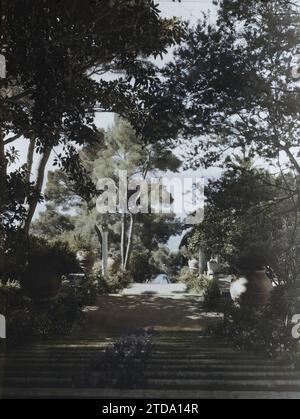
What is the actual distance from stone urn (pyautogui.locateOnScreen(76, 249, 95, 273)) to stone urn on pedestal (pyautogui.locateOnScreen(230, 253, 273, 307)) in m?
1.88

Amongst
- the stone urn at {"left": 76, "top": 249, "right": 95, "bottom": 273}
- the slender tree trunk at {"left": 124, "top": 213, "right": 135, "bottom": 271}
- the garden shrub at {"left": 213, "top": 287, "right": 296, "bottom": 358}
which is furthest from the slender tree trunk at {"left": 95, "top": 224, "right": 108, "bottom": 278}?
the garden shrub at {"left": 213, "top": 287, "right": 296, "bottom": 358}

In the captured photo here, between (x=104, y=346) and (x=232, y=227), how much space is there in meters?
2.12

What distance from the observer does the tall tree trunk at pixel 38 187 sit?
461 centimetres

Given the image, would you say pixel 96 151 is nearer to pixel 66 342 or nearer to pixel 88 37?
pixel 88 37

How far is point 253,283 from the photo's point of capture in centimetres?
461

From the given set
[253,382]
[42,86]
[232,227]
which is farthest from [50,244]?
[253,382]

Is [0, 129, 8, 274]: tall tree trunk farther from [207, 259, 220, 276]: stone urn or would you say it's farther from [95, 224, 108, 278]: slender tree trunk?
[207, 259, 220, 276]: stone urn

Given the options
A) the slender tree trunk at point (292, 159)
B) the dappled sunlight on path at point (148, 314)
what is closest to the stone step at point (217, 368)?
the dappled sunlight on path at point (148, 314)

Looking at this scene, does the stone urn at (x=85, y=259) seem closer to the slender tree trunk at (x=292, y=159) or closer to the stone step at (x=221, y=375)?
the stone step at (x=221, y=375)

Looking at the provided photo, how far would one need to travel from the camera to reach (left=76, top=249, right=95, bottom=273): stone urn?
4609 mm

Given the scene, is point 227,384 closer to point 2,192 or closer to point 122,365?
point 122,365

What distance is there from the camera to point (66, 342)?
4523mm

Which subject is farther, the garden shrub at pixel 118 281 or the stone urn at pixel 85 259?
the garden shrub at pixel 118 281

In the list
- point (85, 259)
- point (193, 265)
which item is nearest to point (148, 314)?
point (193, 265)
